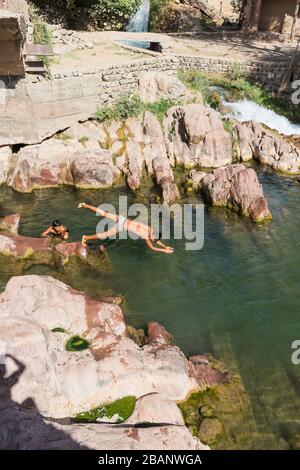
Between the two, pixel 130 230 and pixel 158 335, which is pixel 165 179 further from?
pixel 158 335

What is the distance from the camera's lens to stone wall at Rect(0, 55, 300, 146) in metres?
19.8

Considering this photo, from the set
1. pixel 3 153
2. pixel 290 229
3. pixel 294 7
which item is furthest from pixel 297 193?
pixel 294 7

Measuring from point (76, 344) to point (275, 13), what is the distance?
3575cm

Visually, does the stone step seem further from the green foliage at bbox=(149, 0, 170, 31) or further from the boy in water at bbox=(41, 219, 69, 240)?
the green foliage at bbox=(149, 0, 170, 31)

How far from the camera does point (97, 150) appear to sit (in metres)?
20.8

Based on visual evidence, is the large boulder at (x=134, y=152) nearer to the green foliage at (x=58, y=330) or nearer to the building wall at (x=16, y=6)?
the building wall at (x=16, y=6)

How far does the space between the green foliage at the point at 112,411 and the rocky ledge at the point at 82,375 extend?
3 centimetres


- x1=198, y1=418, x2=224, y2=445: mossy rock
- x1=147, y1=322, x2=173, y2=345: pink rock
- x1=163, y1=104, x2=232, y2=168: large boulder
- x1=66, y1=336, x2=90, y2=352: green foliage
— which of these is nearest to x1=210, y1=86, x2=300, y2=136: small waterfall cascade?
x1=163, y1=104, x2=232, y2=168: large boulder

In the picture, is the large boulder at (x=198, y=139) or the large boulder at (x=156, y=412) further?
the large boulder at (x=198, y=139)

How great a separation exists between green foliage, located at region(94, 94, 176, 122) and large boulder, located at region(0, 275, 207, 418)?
1324 centimetres

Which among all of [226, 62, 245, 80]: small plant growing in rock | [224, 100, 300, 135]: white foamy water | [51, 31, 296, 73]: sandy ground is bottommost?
[224, 100, 300, 135]: white foamy water

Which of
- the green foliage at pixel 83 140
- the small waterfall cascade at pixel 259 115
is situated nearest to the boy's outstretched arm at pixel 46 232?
the green foliage at pixel 83 140

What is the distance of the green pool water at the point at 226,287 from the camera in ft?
35.2
